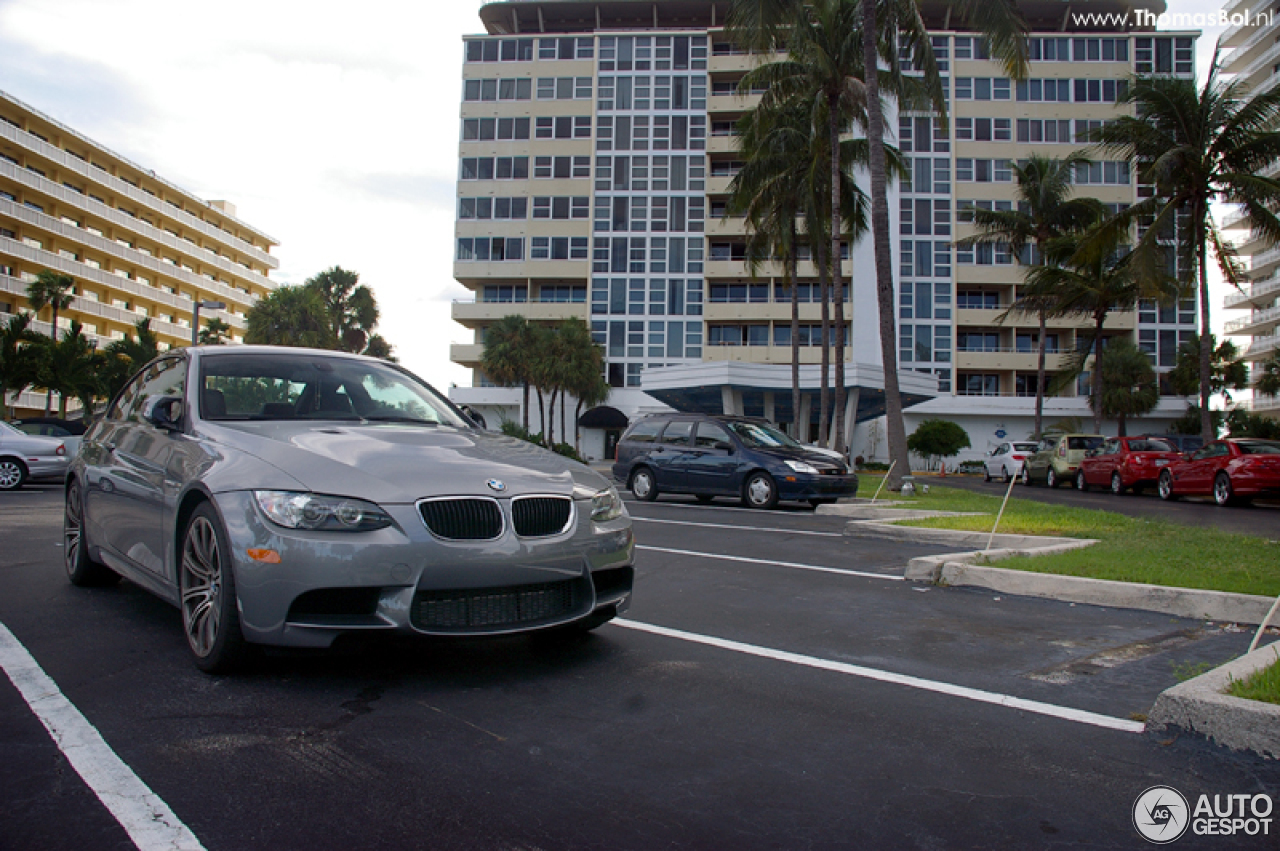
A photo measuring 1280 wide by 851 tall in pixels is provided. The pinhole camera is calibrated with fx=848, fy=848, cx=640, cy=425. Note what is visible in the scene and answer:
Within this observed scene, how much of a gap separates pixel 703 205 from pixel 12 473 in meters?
43.9

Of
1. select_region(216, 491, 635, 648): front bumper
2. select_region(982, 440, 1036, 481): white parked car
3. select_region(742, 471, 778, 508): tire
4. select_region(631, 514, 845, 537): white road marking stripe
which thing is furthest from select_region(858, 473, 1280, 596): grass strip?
select_region(982, 440, 1036, 481): white parked car

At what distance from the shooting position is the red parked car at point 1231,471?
1712 cm

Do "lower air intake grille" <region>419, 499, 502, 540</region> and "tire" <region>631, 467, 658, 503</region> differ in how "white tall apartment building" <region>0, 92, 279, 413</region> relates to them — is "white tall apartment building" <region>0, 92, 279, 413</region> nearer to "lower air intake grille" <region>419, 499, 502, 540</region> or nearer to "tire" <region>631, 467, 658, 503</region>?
"tire" <region>631, 467, 658, 503</region>

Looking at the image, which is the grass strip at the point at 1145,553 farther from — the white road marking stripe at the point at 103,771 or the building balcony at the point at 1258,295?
the building balcony at the point at 1258,295

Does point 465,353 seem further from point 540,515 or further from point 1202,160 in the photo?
point 540,515

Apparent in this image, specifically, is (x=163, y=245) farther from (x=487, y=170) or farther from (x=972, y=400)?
(x=972, y=400)

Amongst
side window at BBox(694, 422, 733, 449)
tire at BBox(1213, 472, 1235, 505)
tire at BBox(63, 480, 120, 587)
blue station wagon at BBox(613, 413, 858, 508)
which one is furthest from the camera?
tire at BBox(1213, 472, 1235, 505)

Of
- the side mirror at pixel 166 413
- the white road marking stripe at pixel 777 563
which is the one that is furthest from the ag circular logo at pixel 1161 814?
the side mirror at pixel 166 413

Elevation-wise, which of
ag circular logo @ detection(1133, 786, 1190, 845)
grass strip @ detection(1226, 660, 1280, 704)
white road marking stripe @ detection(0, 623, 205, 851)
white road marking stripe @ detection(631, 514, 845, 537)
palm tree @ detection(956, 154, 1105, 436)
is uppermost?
palm tree @ detection(956, 154, 1105, 436)

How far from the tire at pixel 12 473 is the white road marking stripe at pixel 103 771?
579 inches

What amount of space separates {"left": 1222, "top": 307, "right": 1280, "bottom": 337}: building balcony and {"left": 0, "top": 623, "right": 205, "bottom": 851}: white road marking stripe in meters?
80.0

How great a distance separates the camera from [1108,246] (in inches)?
977

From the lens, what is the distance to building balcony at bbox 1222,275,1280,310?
64812mm

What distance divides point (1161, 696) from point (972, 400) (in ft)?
175
